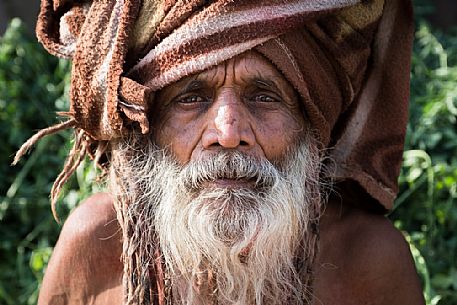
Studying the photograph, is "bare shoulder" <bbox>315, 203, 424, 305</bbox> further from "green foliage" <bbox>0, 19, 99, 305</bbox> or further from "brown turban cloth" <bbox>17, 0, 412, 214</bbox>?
"green foliage" <bbox>0, 19, 99, 305</bbox>

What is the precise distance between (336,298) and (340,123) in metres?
0.51

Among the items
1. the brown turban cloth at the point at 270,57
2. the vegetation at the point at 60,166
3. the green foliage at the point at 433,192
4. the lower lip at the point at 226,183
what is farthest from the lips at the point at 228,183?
the green foliage at the point at 433,192

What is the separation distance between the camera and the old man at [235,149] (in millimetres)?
2340

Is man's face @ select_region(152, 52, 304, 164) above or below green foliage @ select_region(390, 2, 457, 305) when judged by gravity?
above

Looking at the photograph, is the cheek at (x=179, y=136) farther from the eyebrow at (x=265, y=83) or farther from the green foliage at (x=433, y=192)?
the green foliage at (x=433, y=192)

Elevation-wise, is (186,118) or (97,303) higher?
(186,118)

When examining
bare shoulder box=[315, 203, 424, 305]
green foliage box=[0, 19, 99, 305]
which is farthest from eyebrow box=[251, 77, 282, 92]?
green foliage box=[0, 19, 99, 305]

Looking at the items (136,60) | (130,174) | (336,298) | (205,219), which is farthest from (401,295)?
(136,60)

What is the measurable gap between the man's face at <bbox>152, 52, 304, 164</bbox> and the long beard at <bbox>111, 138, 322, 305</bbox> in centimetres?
4

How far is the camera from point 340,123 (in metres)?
2.73

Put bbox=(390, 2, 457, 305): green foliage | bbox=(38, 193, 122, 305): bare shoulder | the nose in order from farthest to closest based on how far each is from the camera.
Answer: bbox=(390, 2, 457, 305): green foliage < bbox=(38, 193, 122, 305): bare shoulder < the nose

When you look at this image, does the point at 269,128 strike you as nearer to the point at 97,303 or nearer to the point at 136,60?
the point at 136,60

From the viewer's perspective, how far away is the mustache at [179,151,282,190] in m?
2.34

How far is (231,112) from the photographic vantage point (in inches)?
92.2
